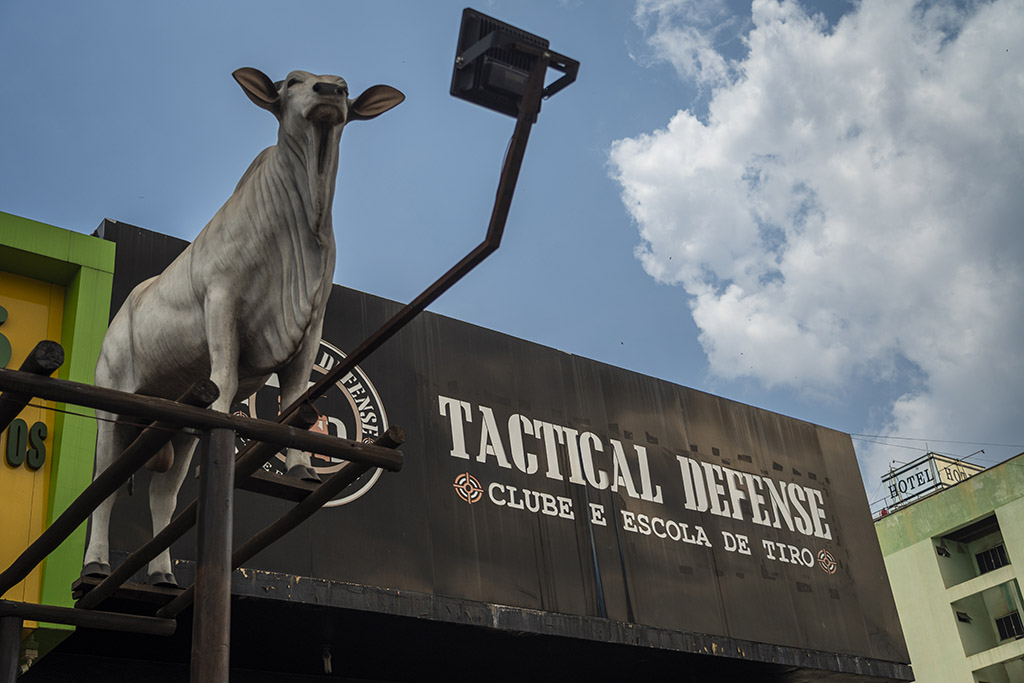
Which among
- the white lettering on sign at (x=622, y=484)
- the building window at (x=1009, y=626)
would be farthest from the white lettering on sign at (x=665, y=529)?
the building window at (x=1009, y=626)

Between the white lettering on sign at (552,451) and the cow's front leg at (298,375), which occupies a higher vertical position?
the white lettering on sign at (552,451)

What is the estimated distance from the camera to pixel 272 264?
8023mm

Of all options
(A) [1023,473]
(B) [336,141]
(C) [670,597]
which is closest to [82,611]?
(B) [336,141]

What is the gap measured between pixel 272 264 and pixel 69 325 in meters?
4.96

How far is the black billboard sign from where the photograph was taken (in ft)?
45.0

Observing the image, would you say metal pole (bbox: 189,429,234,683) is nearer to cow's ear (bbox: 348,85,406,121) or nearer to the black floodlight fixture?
cow's ear (bbox: 348,85,406,121)

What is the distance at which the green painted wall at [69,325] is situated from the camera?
11109mm

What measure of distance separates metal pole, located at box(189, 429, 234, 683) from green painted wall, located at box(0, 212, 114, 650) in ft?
14.7

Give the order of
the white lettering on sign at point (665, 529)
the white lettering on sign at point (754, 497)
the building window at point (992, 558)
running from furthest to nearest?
the building window at point (992, 558) < the white lettering on sign at point (754, 497) < the white lettering on sign at point (665, 529)

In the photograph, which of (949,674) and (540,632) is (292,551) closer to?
(540,632)

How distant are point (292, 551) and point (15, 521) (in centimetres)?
295

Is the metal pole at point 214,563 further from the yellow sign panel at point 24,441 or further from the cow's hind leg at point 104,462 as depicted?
the yellow sign panel at point 24,441

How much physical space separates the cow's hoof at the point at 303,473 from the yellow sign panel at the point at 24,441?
438 cm

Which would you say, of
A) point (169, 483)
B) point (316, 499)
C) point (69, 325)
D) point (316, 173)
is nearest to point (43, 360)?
point (316, 499)
